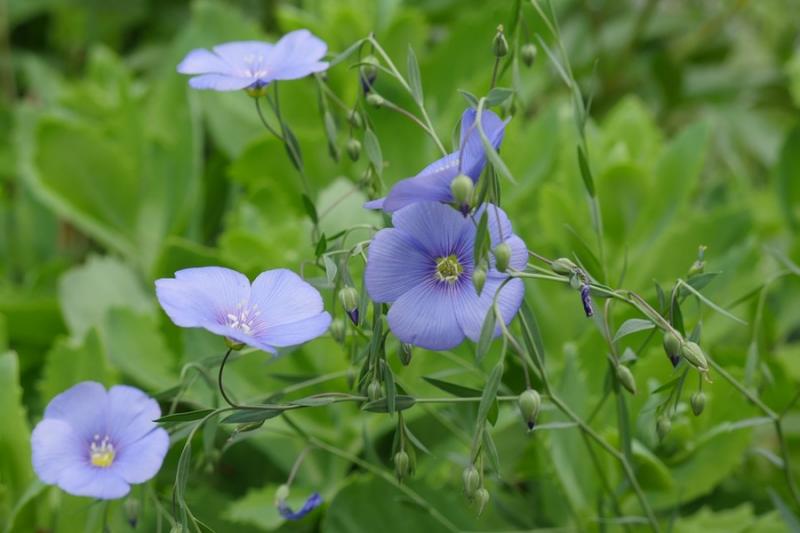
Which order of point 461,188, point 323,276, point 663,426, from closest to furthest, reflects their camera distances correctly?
point 461,188 < point 663,426 < point 323,276

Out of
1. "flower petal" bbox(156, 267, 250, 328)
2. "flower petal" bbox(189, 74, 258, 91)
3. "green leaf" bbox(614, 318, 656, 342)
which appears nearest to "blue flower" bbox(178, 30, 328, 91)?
"flower petal" bbox(189, 74, 258, 91)

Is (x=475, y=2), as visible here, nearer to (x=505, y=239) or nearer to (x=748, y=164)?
(x=748, y=164)

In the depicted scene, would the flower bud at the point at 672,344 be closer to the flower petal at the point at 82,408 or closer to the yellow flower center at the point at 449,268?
the yellow flower center at the point at 449,268

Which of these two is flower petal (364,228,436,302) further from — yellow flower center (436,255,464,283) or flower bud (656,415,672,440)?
flower bud (656,415,672,440)

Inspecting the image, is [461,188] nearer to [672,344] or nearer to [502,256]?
[502,256]

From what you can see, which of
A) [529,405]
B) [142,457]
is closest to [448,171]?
[529,405]

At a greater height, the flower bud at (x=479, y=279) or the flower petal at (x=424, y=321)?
the flower bud at (x=479, y=279)

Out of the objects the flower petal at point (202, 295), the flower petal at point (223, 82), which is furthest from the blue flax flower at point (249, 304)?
the flower petal at point (223, 82)
